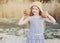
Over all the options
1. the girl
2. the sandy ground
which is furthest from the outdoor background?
the girl

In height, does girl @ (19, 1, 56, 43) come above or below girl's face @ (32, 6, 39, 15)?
below

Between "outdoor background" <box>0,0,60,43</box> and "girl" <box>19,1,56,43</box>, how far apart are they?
0.11m

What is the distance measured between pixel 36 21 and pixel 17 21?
0.22 metres

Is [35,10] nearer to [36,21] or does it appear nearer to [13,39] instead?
[36,21]

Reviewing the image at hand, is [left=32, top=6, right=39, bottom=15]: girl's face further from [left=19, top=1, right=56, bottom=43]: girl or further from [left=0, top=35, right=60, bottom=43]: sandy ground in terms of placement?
[left=0, top=35, right=60, bottom=43]: sandy ground

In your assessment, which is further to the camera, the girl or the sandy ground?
the sandy ground

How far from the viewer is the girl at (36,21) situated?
6.35 feet

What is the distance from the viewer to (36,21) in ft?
6.36

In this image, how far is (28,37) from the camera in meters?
1.99

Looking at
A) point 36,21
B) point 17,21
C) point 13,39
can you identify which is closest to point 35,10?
point 36,21

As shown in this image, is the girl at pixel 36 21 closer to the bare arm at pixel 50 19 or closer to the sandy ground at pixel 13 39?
the bare arm at pixel 50 19

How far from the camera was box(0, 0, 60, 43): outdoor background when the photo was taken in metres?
2.09

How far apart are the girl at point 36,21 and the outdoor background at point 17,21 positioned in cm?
11

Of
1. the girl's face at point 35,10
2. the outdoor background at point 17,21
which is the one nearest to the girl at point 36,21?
the girl's face at point 35,10
